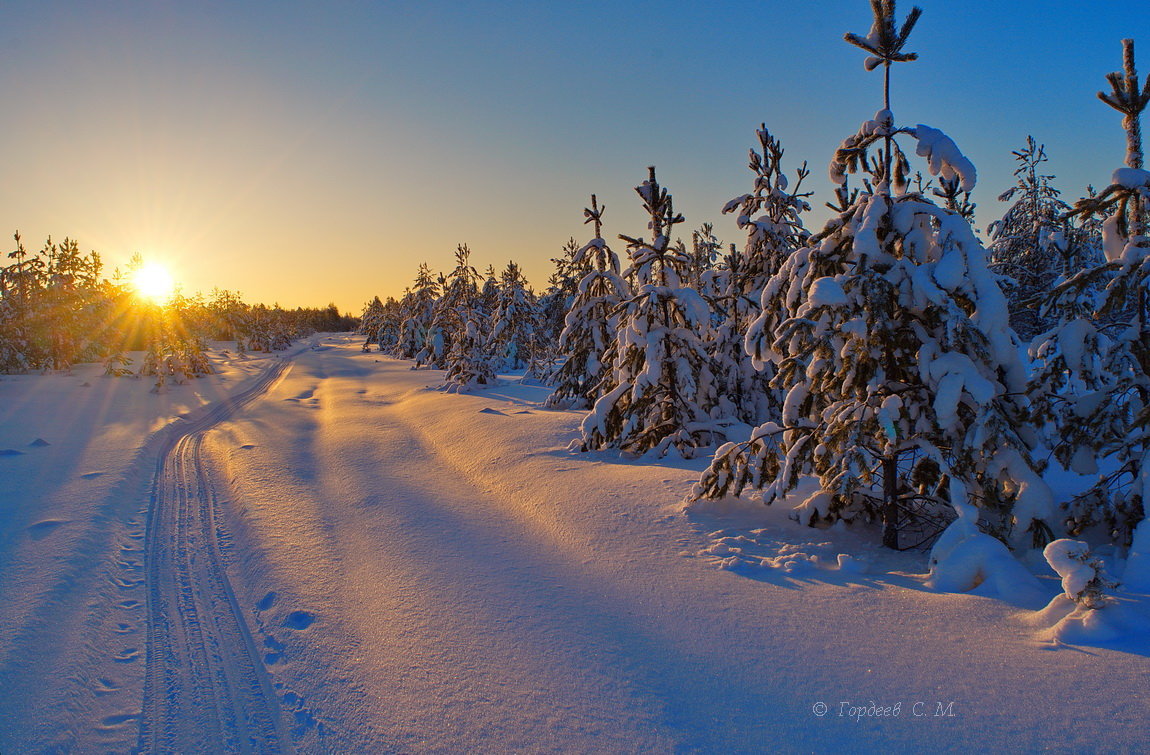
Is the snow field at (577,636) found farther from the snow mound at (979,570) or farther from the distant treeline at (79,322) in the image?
the distant treeline at (79,322)

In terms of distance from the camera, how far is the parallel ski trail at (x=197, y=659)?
326 centimetres

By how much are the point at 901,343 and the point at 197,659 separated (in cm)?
583

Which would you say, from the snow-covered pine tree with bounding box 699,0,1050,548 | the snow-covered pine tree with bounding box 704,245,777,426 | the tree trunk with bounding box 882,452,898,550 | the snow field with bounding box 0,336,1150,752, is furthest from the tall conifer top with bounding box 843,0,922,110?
the snow-covered pine tree with bounding box 704,245,777,426

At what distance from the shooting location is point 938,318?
4.38m

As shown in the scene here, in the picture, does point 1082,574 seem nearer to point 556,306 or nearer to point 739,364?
point 739,364

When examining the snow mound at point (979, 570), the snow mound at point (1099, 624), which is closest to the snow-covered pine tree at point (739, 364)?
the snow mound at point (979, 570)

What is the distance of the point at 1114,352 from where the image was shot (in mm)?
4453

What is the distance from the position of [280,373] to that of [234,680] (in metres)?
31.9

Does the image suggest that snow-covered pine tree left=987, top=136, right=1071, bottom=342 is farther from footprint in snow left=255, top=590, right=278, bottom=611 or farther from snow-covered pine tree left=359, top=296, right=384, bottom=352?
snow-covered pine tree left=359, top=296, right=384, bottom=352

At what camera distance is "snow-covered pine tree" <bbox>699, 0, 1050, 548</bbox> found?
436 centimetres

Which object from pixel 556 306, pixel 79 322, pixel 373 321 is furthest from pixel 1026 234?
pixel 373 321

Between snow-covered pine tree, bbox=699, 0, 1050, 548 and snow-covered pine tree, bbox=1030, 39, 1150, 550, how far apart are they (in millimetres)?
420

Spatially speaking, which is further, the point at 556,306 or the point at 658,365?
the point at 556,306

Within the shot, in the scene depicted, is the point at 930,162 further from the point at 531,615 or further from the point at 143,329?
the point at 143,329
